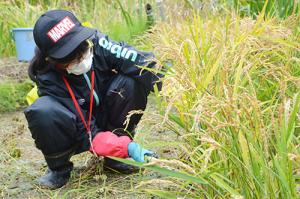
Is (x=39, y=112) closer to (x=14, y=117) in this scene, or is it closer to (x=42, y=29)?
(x=42, y=29)

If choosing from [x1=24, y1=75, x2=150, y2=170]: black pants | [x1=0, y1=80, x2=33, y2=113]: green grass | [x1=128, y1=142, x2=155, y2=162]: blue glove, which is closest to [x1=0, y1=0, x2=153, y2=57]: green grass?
[x1=0, y1=80, x2=33, y2=113]: green grass

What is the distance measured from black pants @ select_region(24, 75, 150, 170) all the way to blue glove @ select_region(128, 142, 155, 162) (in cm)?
23

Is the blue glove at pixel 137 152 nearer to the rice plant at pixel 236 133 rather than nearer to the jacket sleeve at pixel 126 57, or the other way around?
the rice plant at pixel 236 133

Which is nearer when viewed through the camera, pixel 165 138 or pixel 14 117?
pixel 165 138

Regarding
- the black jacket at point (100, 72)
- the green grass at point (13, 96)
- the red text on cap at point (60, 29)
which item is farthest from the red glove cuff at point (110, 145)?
the green grass at point (13, 96)

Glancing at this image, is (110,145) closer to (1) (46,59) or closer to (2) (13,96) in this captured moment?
(1) (46,59)

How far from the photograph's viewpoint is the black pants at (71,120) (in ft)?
6.93

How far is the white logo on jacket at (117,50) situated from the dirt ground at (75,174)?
0.95 ft

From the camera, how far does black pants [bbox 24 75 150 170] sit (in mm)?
2111

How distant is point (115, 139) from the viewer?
2127 mm

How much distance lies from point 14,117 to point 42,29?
1400 millimetres

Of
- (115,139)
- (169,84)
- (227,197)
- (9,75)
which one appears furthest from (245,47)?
(9,75)

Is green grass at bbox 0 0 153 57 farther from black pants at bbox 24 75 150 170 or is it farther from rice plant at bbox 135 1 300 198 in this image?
rice plant at bbox 135 1 300 198

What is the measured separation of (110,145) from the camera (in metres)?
2.12
